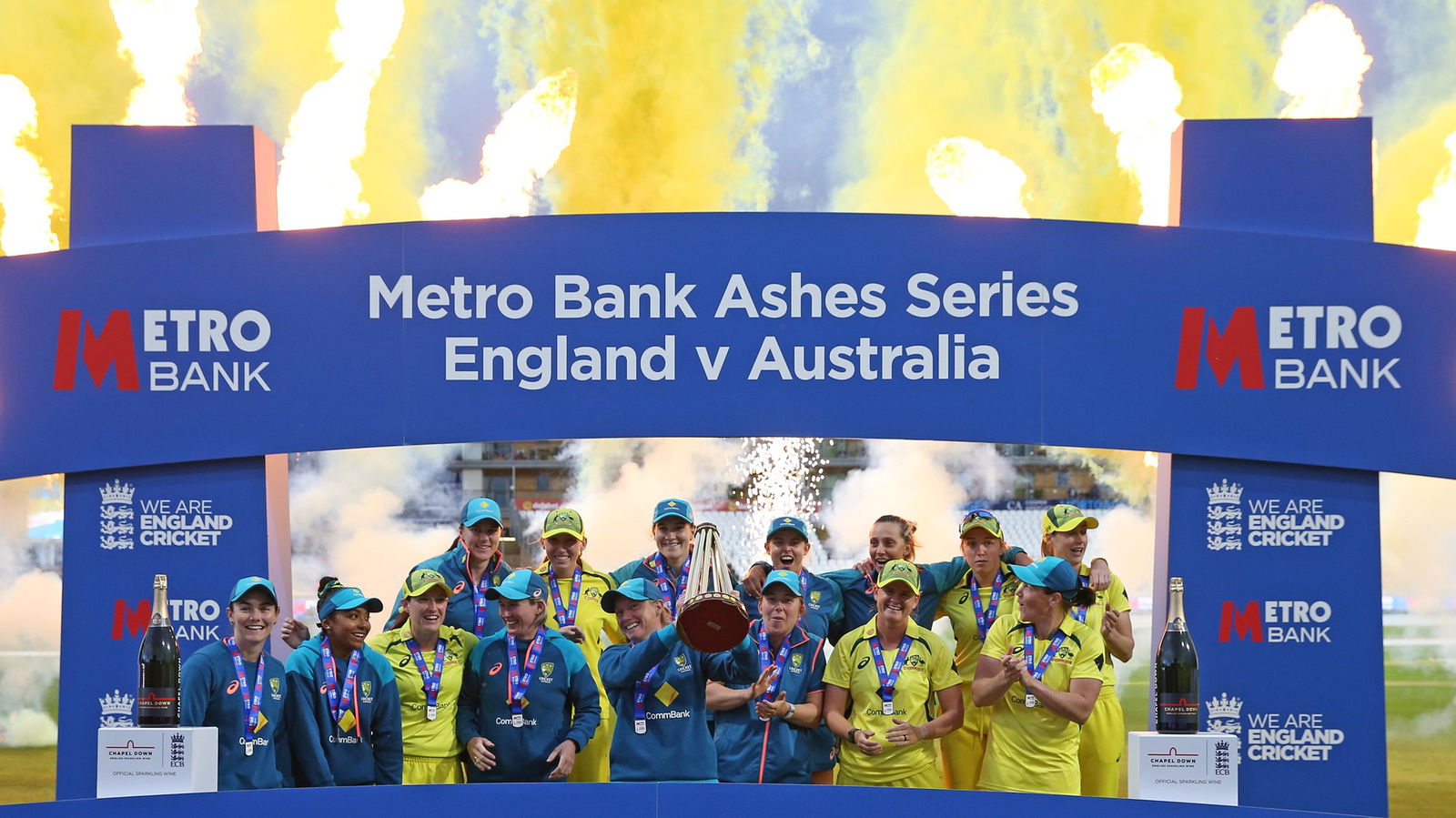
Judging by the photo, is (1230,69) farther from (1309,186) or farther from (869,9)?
(1309,186)

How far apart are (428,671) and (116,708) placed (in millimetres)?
2026

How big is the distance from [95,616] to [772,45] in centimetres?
1921

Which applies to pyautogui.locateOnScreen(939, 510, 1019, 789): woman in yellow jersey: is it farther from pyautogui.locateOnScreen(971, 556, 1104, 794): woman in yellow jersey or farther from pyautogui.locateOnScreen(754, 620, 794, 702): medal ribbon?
pyautogui.locateOnScreen(754, 620, 794, 702): medal ribbon

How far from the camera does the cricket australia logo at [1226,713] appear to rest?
7.82m

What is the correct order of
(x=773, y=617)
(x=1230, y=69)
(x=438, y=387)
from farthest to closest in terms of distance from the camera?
(x=1230, y=69)
(x=438, y=387)
(x=773, y=617)

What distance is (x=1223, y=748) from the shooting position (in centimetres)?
576

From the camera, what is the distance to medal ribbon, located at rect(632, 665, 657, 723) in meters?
6.66

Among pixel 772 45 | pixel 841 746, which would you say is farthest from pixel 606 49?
pixel 841 746

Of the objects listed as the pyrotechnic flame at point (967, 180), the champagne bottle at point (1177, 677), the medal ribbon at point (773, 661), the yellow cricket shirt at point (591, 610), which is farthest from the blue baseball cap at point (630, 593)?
the pyrotechnic flame at point (967, 180)

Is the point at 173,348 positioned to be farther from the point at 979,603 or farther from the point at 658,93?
the point at 658,93

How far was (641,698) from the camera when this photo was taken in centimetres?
666

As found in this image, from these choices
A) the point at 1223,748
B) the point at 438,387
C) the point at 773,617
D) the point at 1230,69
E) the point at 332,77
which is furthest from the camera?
the point at 332,77

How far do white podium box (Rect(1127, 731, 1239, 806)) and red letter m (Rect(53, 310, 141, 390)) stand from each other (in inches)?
207

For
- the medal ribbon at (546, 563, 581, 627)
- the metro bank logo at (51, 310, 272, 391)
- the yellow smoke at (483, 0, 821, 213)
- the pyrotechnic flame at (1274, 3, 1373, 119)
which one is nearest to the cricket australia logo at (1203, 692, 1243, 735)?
the medal ribbon at (546, 563, 581, 627)
